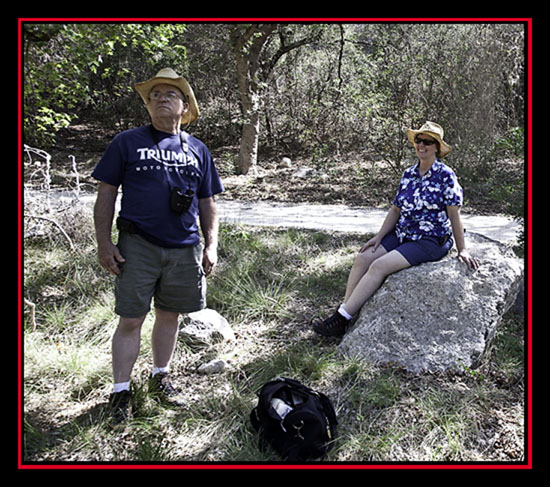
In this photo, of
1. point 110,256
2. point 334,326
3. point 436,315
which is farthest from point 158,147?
point 436,315

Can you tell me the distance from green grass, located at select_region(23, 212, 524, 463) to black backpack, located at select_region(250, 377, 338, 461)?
8 centimetres

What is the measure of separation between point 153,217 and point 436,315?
7.11 feet

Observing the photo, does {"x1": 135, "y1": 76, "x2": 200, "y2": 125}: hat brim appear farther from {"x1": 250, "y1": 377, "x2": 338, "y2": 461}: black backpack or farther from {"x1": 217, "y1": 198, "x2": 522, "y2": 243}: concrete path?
{"x1": 217, "y1": 198, "x2": 522, "y2": 243}: concrete path

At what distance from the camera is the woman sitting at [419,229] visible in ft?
12.1

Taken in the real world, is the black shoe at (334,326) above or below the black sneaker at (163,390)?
above

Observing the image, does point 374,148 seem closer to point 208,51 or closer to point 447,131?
point 447,131

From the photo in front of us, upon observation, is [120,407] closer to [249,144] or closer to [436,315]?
[436,315]

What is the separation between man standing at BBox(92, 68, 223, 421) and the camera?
2789 mm

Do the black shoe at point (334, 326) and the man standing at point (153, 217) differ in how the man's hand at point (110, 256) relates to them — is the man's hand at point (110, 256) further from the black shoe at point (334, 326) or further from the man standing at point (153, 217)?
the black shoe at point (334, 326)

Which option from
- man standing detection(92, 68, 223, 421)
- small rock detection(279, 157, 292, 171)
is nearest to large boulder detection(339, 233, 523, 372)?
man standing detection(92, 68, 223, 421)

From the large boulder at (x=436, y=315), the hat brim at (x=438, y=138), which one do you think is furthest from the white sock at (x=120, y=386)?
the hat brim at (x=438, y=138)

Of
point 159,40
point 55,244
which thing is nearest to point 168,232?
point 55,244

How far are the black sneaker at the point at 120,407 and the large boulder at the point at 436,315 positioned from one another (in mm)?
1579

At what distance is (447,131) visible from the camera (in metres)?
9.25
